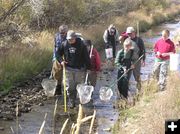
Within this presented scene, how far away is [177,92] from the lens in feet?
29.2

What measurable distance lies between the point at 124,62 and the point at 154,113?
13.4 ft

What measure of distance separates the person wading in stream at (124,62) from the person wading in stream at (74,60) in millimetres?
799

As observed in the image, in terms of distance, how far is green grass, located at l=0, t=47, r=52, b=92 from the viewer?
44.6 feet

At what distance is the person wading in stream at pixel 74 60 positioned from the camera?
10.7 m

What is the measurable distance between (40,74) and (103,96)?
3.73 meters

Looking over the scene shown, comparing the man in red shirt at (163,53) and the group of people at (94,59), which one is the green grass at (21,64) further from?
the man in red shirt at (163,53)

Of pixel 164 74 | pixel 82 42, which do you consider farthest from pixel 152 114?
pixel 164 74

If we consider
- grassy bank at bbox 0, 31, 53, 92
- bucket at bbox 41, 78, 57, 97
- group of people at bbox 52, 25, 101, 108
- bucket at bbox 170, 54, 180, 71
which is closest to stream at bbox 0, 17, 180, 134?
bucket at bbox 41, 78, 57, 97

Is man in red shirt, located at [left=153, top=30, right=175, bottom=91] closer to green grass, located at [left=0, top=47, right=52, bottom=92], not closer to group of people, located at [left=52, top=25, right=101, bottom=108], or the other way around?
group of people, located at [left=52, top=25, right=101, bottom=108]

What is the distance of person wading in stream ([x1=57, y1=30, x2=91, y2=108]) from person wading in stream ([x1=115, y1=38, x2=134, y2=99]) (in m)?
0.80

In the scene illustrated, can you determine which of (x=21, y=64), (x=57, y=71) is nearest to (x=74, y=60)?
(x=57, y=71)

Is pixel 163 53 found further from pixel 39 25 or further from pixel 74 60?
pixel 39 25

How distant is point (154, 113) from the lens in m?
7.47

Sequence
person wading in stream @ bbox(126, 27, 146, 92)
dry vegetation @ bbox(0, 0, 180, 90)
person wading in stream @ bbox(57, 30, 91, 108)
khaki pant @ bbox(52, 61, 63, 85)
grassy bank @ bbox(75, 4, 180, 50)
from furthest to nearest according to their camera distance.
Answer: grassy bank @ bbox(75, 4, 180, 50) < dry vegetation @ bbox(0, 0, 180, 90) < khaki pant @ bbox(52, 61, 63, 85) < person wading in stream @ bbox(126, 27, 146, 92) < person wading in stream @ bbox(57, 30, 91, 108)
